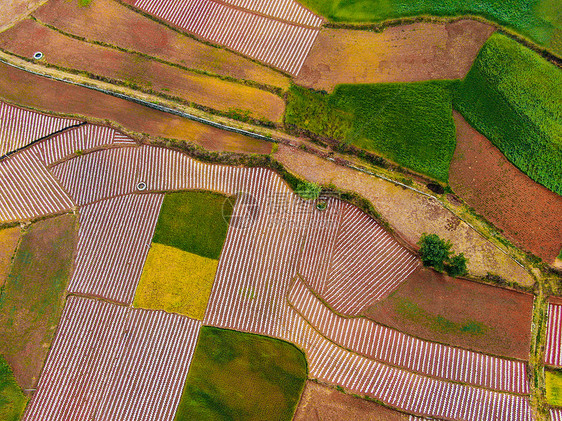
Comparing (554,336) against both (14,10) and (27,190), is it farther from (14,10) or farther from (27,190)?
(14,10)

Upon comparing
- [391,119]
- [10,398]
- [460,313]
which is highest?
[391,119]

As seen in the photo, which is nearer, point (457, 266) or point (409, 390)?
point (409, 390)

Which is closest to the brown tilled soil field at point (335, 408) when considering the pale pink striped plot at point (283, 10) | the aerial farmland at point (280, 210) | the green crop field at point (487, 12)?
the aerial farmland at point (280, 210)

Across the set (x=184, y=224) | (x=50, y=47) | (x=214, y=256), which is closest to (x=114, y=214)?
(x=184, y=224)

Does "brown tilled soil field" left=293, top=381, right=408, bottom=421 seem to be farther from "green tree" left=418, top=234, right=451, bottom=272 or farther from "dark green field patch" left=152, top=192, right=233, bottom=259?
"dark green field patch" left=152, top=192, right=233, bottom=259

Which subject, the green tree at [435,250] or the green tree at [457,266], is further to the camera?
the green tree at [457,266]

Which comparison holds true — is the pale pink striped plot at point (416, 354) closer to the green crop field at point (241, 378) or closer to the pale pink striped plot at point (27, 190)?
the green crop field at point (241, 378)

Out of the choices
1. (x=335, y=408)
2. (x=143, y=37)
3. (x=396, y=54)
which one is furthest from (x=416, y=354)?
(x=143, y=37)
